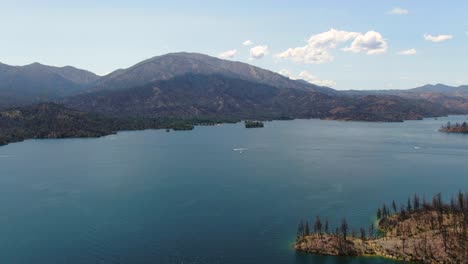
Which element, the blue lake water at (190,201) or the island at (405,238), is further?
the blue lake water at (190,201)

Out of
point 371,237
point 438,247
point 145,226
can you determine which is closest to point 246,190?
point 145,226

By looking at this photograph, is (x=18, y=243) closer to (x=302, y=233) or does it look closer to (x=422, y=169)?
(x=302, y=233)

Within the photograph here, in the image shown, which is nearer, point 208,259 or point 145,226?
point 208,259

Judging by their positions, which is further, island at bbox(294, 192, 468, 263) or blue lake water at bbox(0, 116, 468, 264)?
blue lake water at bbox(0, 116, 468, 264)
